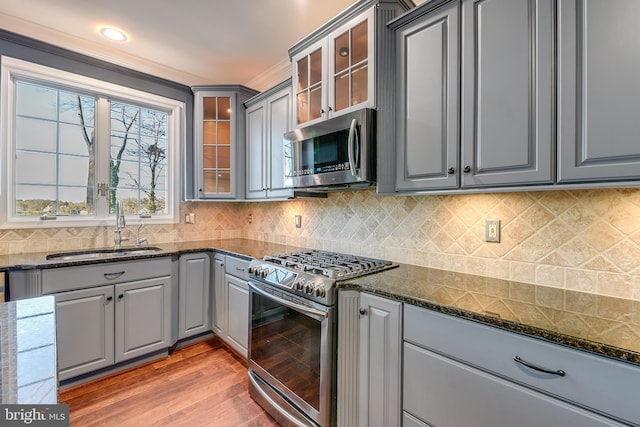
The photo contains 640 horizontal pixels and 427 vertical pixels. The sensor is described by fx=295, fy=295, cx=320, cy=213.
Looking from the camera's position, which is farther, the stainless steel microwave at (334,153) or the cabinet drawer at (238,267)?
the cabinet drawer at (238,267)

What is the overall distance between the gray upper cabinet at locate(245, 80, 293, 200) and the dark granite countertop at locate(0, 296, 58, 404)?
1679 millimetres

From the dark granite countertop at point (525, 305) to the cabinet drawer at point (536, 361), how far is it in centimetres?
3

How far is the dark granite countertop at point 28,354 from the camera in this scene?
57cm

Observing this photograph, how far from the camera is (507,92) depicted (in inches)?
50.5

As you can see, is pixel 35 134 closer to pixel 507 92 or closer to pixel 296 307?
pixel 296 307

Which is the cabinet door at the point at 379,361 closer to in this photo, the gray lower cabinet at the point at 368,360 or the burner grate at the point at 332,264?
the gray lower cabinet at the point at 368,360

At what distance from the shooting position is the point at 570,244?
1366 mm

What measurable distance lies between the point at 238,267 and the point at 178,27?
6.38ft

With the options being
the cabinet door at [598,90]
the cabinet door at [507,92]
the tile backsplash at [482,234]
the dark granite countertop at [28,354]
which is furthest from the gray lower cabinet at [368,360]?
the dark granite countertop at [28,354]

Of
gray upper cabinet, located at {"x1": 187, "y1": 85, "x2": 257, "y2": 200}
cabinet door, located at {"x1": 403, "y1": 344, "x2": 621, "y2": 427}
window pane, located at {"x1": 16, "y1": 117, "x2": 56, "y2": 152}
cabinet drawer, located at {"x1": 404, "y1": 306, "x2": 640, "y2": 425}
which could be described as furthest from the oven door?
window pane, located at {"x1": 16, "y1": 117, "x2": 56, "y2": 152}

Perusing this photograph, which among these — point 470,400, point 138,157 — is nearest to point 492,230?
point 470,400

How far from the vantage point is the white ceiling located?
2.06 m

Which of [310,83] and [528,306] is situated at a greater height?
[310,83]

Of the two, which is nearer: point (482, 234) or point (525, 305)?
point (525, 305)
